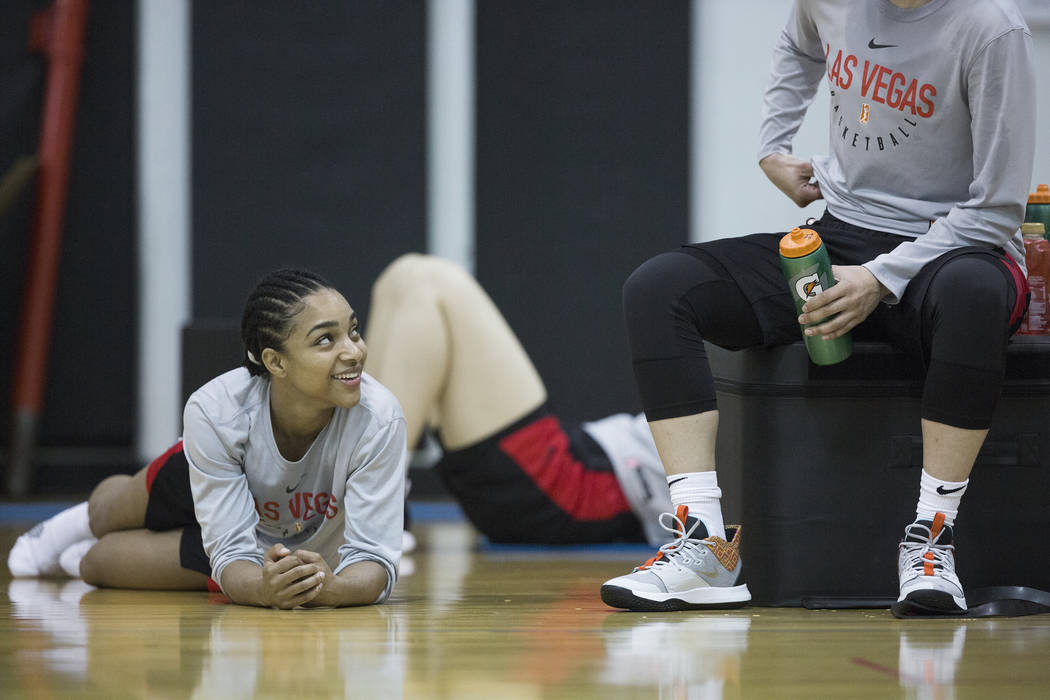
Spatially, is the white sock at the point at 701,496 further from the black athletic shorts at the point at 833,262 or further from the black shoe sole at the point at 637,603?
the black athletic shorts at the point at 833,262

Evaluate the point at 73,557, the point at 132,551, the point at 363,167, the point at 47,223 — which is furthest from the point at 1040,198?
the point at 47,223

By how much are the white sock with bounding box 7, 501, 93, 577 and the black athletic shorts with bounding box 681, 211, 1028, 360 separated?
1212 millimetres

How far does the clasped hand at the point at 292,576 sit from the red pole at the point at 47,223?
2.40 metres

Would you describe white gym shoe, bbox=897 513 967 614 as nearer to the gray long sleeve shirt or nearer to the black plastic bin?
the black plastic bin

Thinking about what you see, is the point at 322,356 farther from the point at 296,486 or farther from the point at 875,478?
the point at 875,478

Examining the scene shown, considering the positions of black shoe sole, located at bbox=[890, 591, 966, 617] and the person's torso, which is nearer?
black shoe sole, located at bbox=[890, 591, 966, 617]

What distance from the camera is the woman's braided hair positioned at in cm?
190

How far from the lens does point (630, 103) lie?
427 cm

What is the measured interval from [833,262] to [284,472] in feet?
2.92

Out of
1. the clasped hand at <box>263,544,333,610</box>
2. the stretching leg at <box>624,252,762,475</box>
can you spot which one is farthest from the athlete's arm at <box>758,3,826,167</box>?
the clasped hand at <box>263,544,333,610</box>

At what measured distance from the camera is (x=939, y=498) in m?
1.78

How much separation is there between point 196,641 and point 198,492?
395 millimetres

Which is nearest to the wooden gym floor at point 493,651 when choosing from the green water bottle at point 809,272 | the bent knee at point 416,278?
the green water bottle at point 809,272

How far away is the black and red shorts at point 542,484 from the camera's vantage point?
279 centimetres
